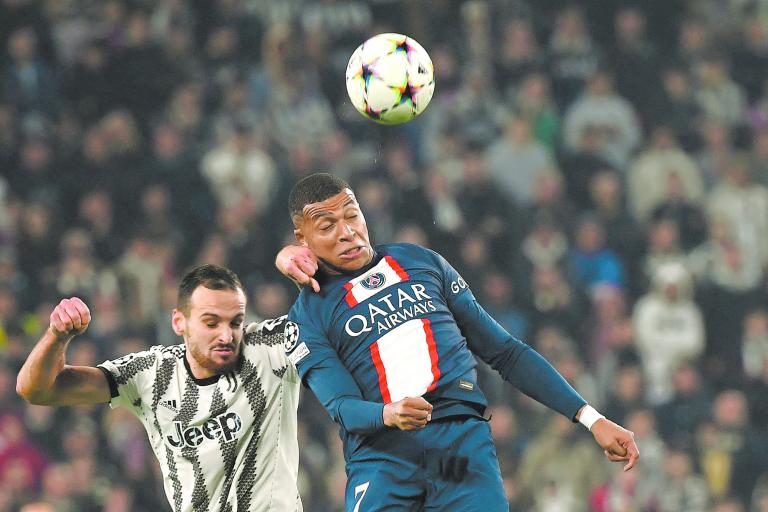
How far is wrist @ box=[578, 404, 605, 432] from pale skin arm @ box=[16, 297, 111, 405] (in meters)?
2.06

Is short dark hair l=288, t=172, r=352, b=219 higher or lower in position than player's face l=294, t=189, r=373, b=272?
higher

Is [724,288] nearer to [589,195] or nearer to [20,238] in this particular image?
[589,195]

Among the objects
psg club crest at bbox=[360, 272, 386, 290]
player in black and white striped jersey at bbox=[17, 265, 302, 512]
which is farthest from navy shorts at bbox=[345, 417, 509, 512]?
psg club crest at bbox=[360, 272, 386, 290]

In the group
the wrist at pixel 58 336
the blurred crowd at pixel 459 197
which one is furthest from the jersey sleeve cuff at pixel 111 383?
the blurred crowd at pixel 459 197

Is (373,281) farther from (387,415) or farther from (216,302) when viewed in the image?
(387,415)

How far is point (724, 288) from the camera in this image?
523 inches

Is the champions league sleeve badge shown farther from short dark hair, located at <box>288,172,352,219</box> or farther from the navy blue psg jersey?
short dark hair, located at <box>288,172,352,219</box>

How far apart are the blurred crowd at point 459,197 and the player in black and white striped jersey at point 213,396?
5.01 m

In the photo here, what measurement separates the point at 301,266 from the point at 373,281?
31cm

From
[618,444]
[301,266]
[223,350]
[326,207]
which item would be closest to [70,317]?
[223,350]

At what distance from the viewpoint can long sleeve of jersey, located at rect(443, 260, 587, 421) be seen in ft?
18.3

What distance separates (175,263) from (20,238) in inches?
59.3

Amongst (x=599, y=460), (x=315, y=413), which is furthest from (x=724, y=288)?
(x=315, y=413)

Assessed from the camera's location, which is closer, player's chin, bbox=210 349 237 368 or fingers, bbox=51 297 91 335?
fingers, bbox=51 297 91 335
